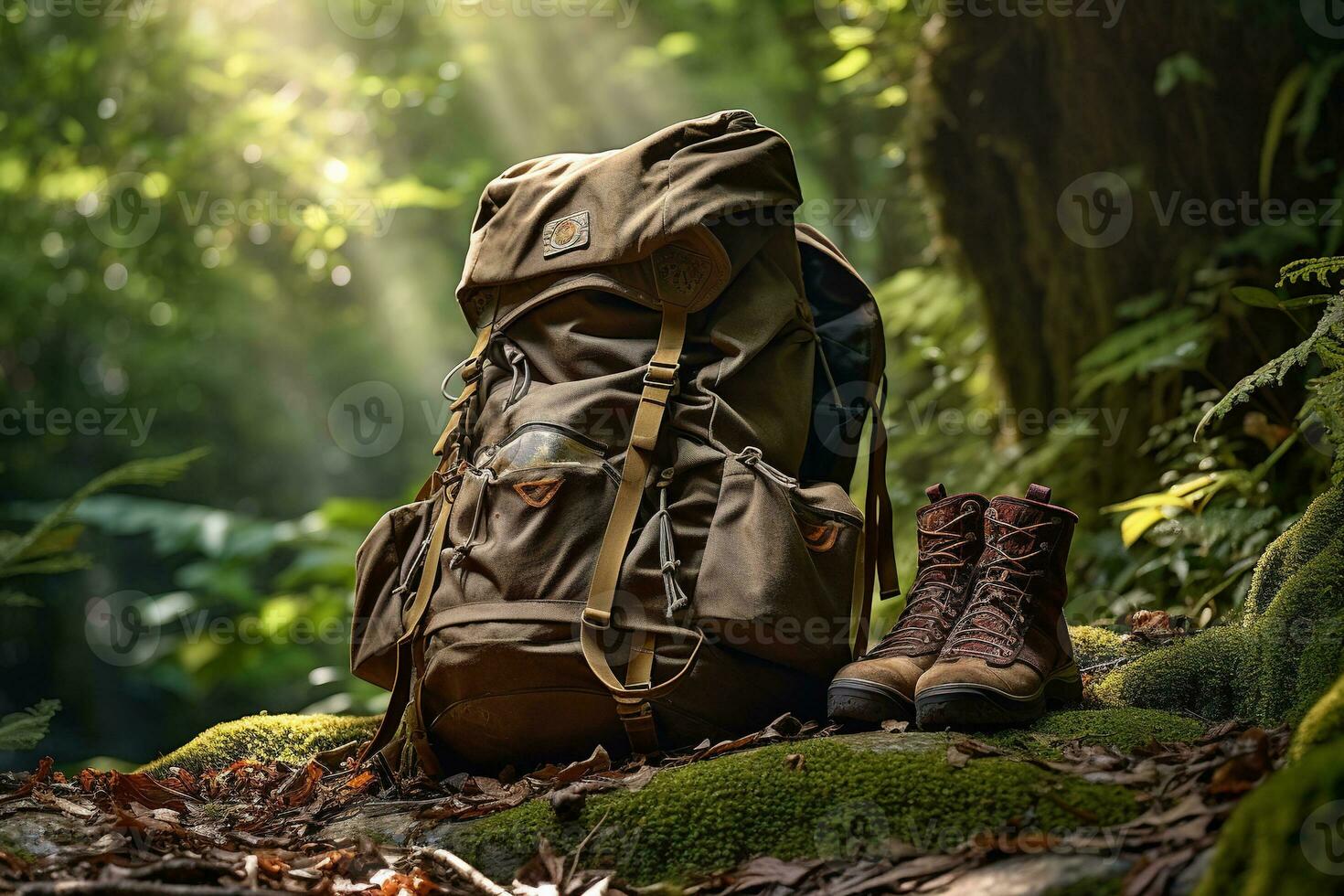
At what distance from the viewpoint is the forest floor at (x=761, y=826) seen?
1.56m

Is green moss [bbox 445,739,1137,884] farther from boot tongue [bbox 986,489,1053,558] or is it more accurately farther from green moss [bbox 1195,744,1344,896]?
boot tongue [bbox 986,489,1053,558]

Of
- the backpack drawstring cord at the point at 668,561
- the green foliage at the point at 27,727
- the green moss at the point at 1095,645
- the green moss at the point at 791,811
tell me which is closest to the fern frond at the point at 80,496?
the green foliage at the point at 27,727

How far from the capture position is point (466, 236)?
9.62m

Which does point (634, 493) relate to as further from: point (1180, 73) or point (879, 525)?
point (1180, 73)

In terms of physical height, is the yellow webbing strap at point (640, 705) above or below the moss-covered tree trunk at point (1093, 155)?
below

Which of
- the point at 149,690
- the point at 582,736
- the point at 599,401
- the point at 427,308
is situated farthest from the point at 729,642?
the point at 149,690

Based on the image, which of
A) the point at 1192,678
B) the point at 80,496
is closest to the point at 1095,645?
the point at 1192,678

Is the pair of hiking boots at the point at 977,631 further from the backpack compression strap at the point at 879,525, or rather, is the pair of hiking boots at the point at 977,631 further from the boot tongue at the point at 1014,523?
the backpack compression strap at the point at 879,525

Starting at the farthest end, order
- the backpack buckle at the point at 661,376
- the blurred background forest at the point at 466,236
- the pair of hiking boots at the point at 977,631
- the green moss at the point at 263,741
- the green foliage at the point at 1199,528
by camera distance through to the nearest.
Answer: the blurred background forest at the point at 466,236 → the green foliage at the point at 1199,528 → the green moss at the point at 263,741 → the backpack buckle at the point at 661,376 → the pair of hiking boots at the point at 977,631

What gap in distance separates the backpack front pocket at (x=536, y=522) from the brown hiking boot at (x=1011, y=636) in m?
0.84

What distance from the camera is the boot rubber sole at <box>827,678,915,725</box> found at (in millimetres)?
2238

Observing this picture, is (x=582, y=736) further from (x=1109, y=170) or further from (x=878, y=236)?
(x=878, y=236)

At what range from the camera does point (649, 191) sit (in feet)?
8.56

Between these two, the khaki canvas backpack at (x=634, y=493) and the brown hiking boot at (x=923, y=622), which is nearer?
the brown hiking boot at (x=923, y=622)
